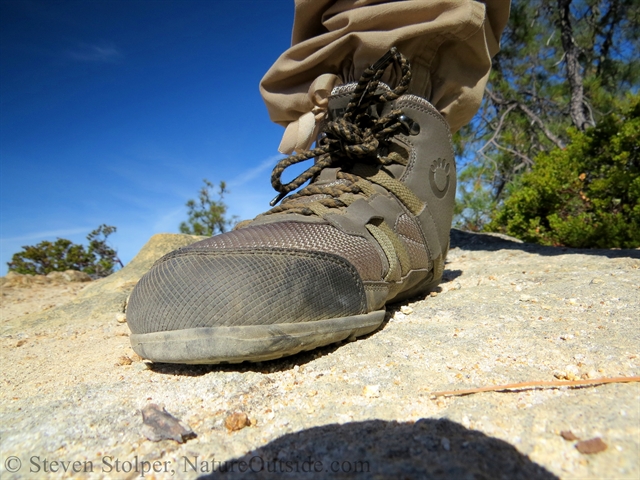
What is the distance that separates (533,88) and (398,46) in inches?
223

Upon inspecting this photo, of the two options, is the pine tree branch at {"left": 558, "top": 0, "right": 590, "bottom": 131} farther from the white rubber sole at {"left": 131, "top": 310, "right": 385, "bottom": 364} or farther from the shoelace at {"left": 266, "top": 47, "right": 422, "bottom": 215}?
the white rubber sole at {"left": 131, "top": 310, "right": 385, "bottom": 364}

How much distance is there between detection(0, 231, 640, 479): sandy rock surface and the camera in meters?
0.58

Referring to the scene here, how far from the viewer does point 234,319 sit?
34.4 inches

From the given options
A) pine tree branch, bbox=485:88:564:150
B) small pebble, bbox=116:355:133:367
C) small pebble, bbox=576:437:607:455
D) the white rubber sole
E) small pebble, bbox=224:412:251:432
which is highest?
pine tree branch, bbox=485:88:564:150

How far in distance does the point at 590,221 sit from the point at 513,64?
4020 millimetres

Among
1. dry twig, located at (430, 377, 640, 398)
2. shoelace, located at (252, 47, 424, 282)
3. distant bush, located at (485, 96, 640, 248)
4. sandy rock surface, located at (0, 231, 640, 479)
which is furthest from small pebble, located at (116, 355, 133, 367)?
distant bush, located at (485, 96, 640, 248)

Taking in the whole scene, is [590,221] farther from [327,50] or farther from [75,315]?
[75,315]

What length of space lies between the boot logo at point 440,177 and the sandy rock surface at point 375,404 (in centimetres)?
43

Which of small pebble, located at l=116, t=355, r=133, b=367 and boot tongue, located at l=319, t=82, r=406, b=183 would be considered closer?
A: small pebble, located at l=116, t=355, r=133, b=367

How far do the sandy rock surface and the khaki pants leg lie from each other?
897 millimetres

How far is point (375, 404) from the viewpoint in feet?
2.51

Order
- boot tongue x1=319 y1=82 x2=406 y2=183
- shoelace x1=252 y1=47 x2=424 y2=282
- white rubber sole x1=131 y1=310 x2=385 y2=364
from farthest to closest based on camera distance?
boot tongue x1=319 y1=82 x2=406 y2=183 < shoelace x1=252 y1=47 x2=424 y2=282 < white rubber sole x1=131 y1=310 x2=385 y2=364

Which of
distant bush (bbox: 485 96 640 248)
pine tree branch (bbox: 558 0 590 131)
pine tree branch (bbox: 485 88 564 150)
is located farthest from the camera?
pine tree branch (bbox: 485 88 564 150)

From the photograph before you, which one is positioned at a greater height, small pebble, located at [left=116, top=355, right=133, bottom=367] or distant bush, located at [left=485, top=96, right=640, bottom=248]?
distant bush, located at [left=485, top=96, right=640, bottom=248]
